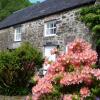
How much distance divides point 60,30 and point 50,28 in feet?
5.45

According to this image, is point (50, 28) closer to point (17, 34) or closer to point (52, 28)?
point (52, 28)

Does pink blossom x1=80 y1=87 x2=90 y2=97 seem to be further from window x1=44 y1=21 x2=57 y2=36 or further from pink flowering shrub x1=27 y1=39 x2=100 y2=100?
window x1=44 y1=21 x2=57 y2=36

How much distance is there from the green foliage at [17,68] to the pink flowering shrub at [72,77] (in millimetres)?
7431

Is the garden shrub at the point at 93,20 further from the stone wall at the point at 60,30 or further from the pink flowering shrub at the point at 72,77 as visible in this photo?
the pink flowering shrub at the point at 72,77

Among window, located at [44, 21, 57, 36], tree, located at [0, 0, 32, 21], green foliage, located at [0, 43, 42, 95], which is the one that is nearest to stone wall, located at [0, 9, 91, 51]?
window, located at [44, 21, 57, 36]

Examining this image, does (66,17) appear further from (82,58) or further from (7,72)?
(82,58)

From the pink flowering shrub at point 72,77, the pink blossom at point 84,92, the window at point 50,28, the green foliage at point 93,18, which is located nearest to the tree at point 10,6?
the window at point 50,28

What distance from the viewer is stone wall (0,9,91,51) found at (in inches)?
735

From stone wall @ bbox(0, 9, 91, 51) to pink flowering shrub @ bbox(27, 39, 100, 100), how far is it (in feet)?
38.1

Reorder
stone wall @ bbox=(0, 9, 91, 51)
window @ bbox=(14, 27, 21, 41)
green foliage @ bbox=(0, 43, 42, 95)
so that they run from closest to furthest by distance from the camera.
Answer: green foliage @ bbox=(0, 43, 42, 95) → stone wall @ bbox=(0, 9, 91, 51) → window @ bbox=(14, 27, 21, 41)

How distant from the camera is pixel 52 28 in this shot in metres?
21.8

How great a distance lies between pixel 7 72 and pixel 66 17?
7272 millimetres

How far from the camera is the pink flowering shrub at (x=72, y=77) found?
5.74m

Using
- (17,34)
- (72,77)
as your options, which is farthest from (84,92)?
(17,34)
